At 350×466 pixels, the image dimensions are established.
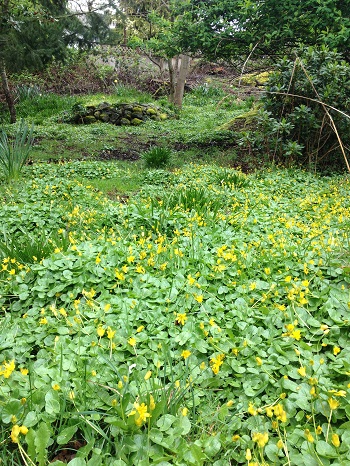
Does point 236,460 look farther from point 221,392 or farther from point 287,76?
point 287,76

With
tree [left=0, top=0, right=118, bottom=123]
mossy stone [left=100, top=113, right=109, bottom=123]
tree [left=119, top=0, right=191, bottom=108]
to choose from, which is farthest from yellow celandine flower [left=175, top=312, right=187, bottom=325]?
mossy stone [left=100, top=113, right=109, bottom=123]

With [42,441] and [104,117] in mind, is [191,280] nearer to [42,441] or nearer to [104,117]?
[42,441]

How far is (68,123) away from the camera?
1135 cm

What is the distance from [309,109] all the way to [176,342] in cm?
458

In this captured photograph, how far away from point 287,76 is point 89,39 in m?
5.76

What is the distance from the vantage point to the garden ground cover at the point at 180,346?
133cm

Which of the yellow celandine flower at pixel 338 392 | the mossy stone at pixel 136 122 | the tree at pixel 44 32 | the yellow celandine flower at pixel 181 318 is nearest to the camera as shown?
the yellow celandine flower at pixel 338 392

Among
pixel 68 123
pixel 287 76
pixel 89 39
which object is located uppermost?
pixel 89 39

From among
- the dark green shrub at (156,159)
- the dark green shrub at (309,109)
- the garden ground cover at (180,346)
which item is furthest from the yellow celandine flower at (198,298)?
the dark green shrub at (156,159)

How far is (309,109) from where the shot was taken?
519cm

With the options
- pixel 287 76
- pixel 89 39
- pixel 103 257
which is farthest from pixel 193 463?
pixel 89 39

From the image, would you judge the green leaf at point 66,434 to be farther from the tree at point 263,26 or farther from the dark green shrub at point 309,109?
the tree at point 263,26

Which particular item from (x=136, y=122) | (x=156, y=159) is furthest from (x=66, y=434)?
(x=136, y=122)

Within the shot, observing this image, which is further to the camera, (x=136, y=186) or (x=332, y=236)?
(x=136, y=186)
